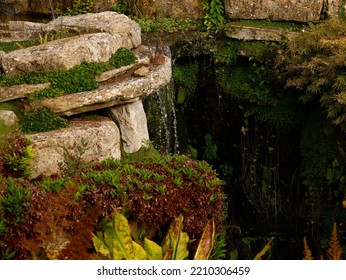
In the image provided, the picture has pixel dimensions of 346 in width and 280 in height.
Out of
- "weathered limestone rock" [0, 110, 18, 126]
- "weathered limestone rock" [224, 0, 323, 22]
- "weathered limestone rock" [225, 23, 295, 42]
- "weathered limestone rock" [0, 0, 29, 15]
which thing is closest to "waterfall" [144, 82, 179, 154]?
"weathered limestone rock" [225, 23, 295, 42]

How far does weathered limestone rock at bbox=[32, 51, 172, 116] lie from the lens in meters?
7.83

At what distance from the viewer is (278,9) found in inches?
423

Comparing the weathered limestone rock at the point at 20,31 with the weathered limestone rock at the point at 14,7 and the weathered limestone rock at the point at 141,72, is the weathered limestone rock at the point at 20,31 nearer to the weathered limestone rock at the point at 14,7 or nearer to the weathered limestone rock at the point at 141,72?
the weathered limestone rock at the point at 14,7

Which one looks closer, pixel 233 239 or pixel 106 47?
pixel 106 47

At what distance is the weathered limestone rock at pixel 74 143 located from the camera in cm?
737

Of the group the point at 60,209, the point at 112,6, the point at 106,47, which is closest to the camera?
the point at 60,209

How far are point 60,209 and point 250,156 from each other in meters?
5.42

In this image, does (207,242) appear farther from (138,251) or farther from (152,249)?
(138,251)

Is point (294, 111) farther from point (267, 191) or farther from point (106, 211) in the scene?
point (106, 211)

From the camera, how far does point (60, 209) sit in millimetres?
5664

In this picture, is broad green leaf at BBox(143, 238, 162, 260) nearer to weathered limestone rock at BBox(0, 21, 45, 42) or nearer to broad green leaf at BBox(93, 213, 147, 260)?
broad green leaf at BBox(93, 213, 147, 260)

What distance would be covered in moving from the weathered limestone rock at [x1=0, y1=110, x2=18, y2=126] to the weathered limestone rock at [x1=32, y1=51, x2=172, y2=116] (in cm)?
28

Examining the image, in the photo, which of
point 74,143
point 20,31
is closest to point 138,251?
point 74,143
